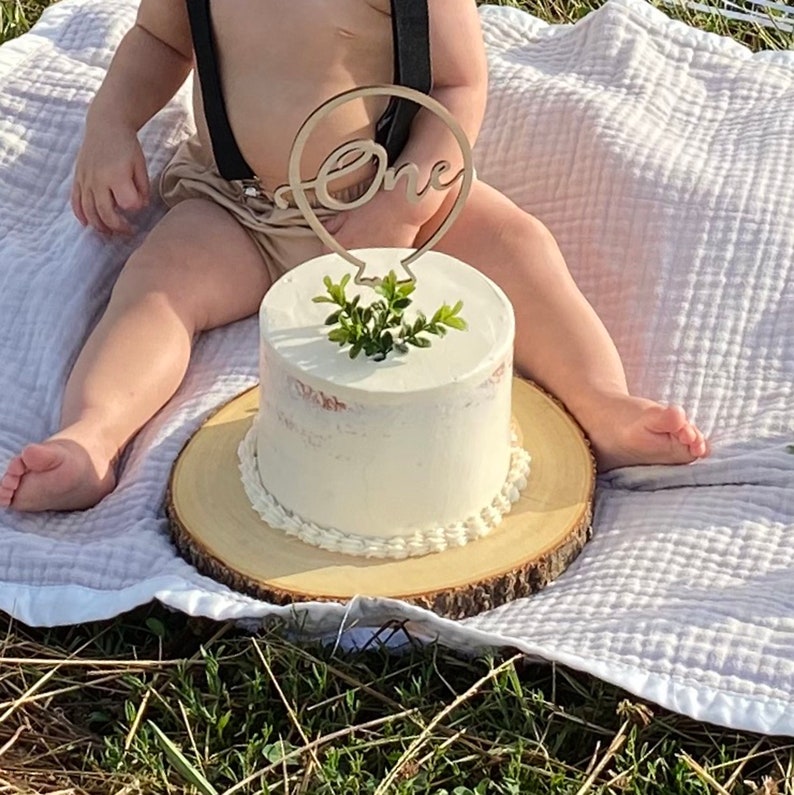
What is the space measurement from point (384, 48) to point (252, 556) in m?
0.57

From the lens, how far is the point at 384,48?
1.51 meters

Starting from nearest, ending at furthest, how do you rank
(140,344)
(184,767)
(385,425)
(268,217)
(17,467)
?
(184,767), (385,425), (17,467), (140,344), (268,217)

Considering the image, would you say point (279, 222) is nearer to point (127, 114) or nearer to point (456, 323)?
point (127, 114)

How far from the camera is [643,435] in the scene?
1.41m

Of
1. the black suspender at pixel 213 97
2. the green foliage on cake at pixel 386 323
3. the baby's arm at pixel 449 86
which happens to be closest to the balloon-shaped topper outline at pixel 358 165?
the green foliage on cake at pixel 386 323

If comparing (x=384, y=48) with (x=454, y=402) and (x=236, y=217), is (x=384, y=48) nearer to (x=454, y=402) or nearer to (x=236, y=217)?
(x=236, y=217)

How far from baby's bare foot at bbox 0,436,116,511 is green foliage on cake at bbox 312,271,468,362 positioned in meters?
0.29

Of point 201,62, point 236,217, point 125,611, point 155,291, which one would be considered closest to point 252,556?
point 125,611

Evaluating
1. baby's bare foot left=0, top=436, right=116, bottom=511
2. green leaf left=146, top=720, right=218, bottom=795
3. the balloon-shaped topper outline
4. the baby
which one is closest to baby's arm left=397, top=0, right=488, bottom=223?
the baby

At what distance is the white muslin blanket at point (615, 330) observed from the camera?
4.00 feet

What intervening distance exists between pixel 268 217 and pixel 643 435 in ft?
1.57

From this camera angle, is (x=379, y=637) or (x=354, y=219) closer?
(x=379, y=637)

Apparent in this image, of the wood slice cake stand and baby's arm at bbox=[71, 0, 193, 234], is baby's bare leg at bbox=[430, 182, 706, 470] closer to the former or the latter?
the wood slice cake stand

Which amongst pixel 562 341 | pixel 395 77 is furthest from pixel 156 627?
pixel 395 77
